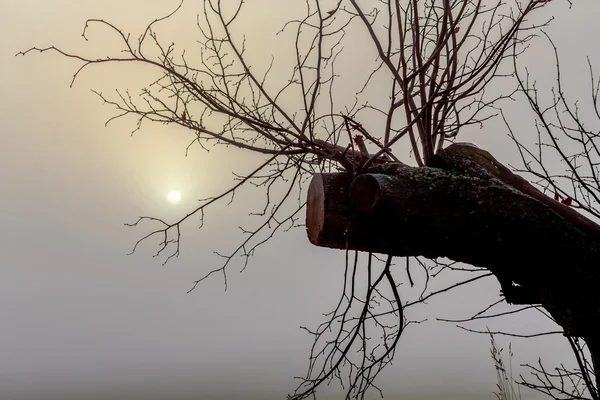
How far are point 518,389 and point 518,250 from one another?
1376mm

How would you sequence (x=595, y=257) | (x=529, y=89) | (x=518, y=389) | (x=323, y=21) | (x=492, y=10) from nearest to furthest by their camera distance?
(x=595, y=257), (x=323, y=21), (x=492, y=10), (x=529, y=89), (x=518, y=389)

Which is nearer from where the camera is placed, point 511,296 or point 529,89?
point 511,296

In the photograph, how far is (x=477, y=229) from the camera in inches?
38.9

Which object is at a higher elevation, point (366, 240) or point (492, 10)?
point (492, 10)

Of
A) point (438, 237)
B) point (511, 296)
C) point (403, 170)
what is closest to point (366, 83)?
point (403, 170)

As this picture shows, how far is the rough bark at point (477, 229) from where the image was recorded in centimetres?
96

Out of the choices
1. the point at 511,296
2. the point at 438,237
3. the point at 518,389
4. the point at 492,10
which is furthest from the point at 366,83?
the point at 518,389

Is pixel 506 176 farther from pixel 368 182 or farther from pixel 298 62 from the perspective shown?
pixel 298 62

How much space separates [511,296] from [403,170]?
41cm

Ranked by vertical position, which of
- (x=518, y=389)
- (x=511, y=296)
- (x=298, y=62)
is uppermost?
(x=298, y=62)

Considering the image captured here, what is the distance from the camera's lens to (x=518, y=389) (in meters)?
2.01

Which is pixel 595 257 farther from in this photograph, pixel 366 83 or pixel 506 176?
pixel 366 83

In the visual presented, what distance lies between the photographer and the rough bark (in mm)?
961

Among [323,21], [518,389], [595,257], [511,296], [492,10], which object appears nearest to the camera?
[595,257]
